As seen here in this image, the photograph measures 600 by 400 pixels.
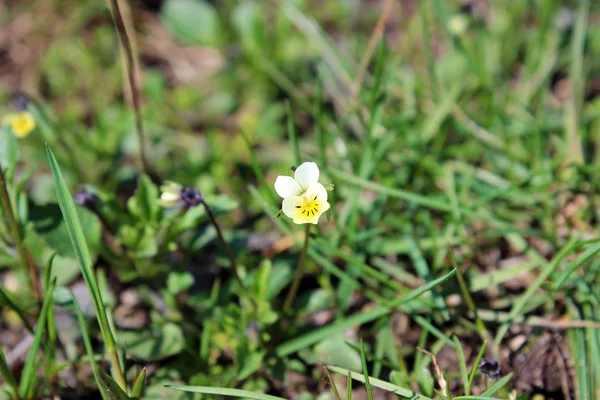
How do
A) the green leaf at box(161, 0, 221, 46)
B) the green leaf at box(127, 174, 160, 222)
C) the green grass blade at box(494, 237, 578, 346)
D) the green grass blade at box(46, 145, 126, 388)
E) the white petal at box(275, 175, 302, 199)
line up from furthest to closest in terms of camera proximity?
the green leaf at box(161, 0, 221, 46)
the green leaf at box(127, 174, 160, 222)
the green grass blade at box(494, 237, 578, 346)
the white petal at box(275, 175, 302, 199)
the green grass blade at box(46, 145, 126, 388)

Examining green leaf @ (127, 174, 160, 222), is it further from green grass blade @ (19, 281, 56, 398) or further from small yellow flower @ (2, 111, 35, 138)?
small yellow flower @ (2, 111, 35, 138)

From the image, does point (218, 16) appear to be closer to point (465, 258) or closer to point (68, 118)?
point (68, 118)

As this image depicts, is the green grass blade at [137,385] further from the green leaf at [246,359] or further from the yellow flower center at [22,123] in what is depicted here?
the yellow flower center at [22,123]

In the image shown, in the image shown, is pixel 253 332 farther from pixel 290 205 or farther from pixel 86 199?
pixel 86 199

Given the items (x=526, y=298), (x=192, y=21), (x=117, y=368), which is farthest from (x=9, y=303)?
(x=192, y=21)

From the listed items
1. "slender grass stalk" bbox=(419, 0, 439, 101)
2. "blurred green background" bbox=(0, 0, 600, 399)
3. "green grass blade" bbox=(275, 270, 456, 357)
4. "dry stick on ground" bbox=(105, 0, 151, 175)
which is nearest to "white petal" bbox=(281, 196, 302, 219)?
"blurred green background" bbox=(0, 0, 600, 399)

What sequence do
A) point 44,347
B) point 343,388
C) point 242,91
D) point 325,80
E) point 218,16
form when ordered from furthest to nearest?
point 218,16 < point 242,91 < point 325,80 < point 343,388 < point 44,347

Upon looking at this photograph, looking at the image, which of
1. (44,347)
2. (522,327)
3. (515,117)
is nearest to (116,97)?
(44,347)
